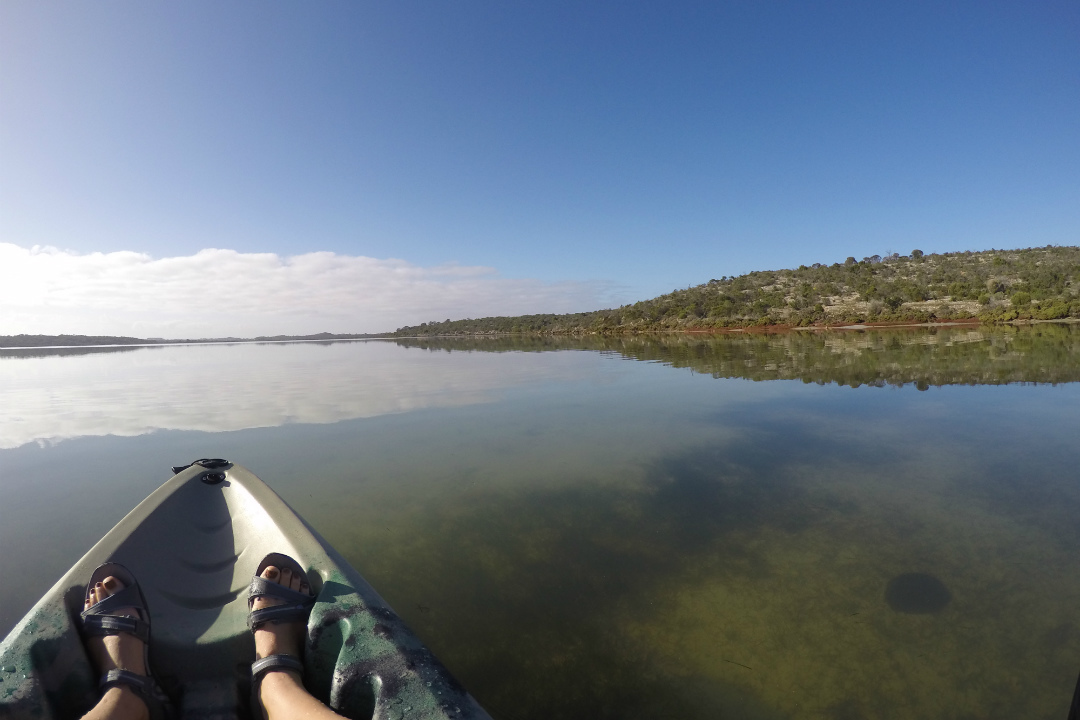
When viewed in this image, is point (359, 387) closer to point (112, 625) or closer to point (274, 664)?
point (112, 625)

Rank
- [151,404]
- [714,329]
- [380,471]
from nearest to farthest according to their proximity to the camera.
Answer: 1. [380,471]
2. [151,404]
3. [714,329]

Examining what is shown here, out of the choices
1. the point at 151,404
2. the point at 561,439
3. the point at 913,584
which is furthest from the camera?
the point at 151,404

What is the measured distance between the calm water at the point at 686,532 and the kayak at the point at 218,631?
65cm

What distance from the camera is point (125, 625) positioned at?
2258mm

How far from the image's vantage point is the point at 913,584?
3086 mm

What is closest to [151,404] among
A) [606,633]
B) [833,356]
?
[606,633]

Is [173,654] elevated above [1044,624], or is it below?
above

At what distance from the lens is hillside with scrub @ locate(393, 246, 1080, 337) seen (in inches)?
1538

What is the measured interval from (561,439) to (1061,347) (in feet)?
66.9

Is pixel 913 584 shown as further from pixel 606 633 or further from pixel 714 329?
pixel 714 329

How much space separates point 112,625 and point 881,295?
5952 centimetres

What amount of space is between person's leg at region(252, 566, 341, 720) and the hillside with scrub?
48.5 meters

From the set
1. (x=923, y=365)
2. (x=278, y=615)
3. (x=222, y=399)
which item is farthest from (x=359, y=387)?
(x=923, y=365)

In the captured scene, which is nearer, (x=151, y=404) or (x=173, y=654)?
(x=173, y=654)
